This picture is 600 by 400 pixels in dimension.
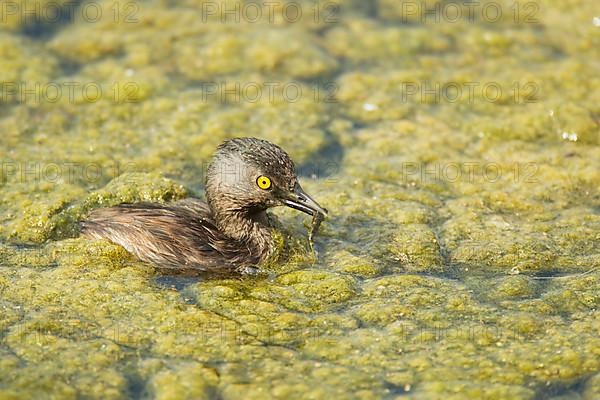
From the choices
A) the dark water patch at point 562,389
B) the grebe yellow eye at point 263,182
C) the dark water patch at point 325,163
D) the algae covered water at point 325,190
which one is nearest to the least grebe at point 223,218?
the grebe yellow eye at point 263,182

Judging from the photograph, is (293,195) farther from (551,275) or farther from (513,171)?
(513,171)

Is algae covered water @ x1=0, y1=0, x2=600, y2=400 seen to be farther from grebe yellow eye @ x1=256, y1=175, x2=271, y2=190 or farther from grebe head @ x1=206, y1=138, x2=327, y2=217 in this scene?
grebe yellow eye @ x1=256, y1=175, x2=271, y2=190

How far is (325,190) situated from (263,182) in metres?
1.75

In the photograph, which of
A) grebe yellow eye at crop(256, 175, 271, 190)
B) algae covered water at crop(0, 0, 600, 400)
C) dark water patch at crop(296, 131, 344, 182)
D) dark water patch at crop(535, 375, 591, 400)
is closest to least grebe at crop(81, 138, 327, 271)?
grebe yellow eye at crop(256, 175, 271, 190)

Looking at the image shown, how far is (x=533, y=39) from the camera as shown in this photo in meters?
12.3

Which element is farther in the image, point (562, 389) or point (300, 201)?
point (300, 201)

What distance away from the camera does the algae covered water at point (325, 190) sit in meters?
6.76

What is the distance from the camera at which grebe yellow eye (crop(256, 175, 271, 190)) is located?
7.74 m

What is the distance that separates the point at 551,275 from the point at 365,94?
3.90 metres

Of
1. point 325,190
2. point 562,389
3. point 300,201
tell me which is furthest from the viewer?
point 325,190

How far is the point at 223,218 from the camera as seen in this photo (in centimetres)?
798

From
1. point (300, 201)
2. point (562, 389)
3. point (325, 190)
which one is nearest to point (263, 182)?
point (300, 201)

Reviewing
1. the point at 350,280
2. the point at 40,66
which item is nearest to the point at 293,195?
the point at 350,280

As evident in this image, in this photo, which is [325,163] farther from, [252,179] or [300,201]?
[252,179]
